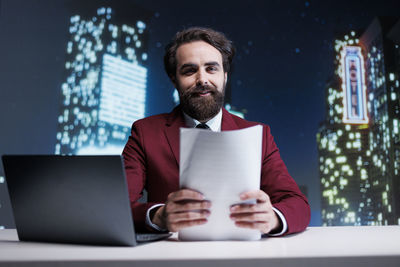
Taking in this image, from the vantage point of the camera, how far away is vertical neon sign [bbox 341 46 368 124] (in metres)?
12.0

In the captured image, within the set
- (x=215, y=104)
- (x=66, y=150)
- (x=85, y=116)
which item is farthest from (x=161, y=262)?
(x=66, y=150)

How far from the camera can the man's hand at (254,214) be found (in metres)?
0.74

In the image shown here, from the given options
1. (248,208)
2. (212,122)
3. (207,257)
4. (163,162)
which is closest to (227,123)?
(212,122)

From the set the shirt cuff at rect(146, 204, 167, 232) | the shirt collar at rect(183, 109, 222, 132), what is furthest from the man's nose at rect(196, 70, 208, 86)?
the shirt cuff at rect(146, 204, 167, 232)

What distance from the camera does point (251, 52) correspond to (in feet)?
48.9

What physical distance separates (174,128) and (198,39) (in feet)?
1.49

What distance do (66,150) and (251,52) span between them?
17.6m

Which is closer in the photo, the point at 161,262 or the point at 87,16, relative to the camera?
the point at 161,262

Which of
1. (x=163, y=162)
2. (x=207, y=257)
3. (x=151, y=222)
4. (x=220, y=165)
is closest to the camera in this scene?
(x=207, y=257)

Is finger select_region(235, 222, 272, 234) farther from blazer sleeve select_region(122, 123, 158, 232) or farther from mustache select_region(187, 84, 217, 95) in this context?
mustache select_region(187, 84, 217, 95)

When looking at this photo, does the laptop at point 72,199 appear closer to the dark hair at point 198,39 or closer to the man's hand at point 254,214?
the man's hand at point 254,214

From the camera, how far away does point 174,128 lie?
4.87 ft

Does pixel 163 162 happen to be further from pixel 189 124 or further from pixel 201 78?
pixel 201 78

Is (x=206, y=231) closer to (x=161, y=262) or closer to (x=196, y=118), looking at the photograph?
(x=161, y=262)
